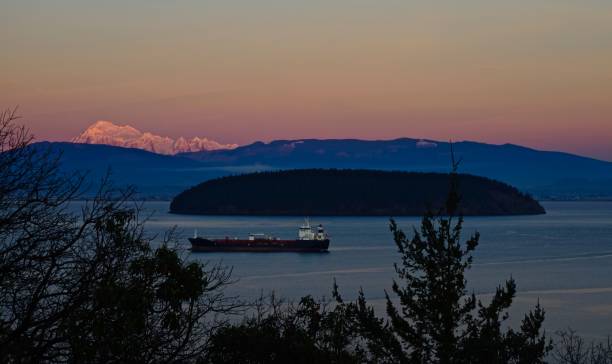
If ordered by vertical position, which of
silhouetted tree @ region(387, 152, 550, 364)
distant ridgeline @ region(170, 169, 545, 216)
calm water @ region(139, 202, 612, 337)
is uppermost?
distant ridgeline @ region(170, 169, 545, 216)

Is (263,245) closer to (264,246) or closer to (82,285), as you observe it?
(264,246)

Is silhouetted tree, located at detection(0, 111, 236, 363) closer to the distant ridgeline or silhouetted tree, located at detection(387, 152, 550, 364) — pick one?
Result: silhouetted tree, located at detection(387, 152, 550, 364)

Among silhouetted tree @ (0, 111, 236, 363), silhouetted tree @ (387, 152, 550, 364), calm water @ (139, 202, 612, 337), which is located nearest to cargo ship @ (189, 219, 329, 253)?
calm water @ (139, 202, 612, 337)

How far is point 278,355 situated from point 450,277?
2.48 metres

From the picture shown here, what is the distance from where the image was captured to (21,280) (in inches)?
306

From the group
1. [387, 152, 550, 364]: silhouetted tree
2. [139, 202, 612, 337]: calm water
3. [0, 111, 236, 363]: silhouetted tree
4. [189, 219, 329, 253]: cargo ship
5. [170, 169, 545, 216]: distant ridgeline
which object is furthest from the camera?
[170, 169, 545, 216]: distant ridgeline

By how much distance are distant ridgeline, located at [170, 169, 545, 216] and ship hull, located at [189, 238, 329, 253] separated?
110 metres

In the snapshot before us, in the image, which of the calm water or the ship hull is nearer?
the calm water

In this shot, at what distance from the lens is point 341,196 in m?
193

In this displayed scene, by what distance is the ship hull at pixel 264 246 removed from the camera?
77.1 meters

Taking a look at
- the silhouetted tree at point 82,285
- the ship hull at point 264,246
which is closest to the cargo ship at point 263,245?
the ship hull at point 264,246

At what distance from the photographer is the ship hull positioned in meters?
77.1

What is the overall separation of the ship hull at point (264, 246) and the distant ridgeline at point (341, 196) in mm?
109514

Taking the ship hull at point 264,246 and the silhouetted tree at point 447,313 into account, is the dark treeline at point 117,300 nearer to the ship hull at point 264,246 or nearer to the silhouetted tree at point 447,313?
the silhouetted tree at point 447,313
